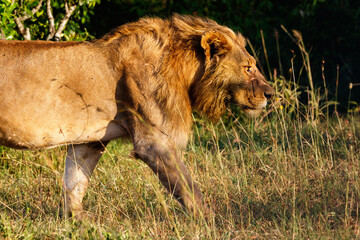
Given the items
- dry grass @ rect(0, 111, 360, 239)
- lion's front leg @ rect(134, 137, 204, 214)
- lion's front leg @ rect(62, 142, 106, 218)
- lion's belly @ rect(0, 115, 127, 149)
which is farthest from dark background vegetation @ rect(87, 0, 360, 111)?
lion's front leg @ rect(134, 137, 204, 214)

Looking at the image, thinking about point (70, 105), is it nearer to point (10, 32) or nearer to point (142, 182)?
point (142, 182)

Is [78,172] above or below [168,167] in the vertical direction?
below

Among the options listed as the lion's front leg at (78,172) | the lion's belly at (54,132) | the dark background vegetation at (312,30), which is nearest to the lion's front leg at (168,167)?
the lion's belly at (54,132)

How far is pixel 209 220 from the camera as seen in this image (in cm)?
359

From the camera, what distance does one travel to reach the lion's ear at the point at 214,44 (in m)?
3.73

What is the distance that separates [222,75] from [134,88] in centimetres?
63

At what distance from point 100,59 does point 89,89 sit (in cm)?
22

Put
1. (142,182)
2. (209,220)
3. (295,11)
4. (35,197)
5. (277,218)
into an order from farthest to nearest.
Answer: (295,11) < (142,182) < (35,197) < (277,218) < (209,220)

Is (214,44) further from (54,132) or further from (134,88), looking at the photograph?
(54,132)

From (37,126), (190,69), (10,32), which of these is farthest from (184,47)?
(10,32)

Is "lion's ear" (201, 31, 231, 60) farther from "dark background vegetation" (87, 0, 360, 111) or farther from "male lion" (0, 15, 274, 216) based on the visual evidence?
"dark background vegetation" (87, 0, 360, 111)

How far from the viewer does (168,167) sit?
3598mm

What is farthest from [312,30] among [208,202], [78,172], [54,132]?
[54,132]

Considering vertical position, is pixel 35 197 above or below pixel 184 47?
below
